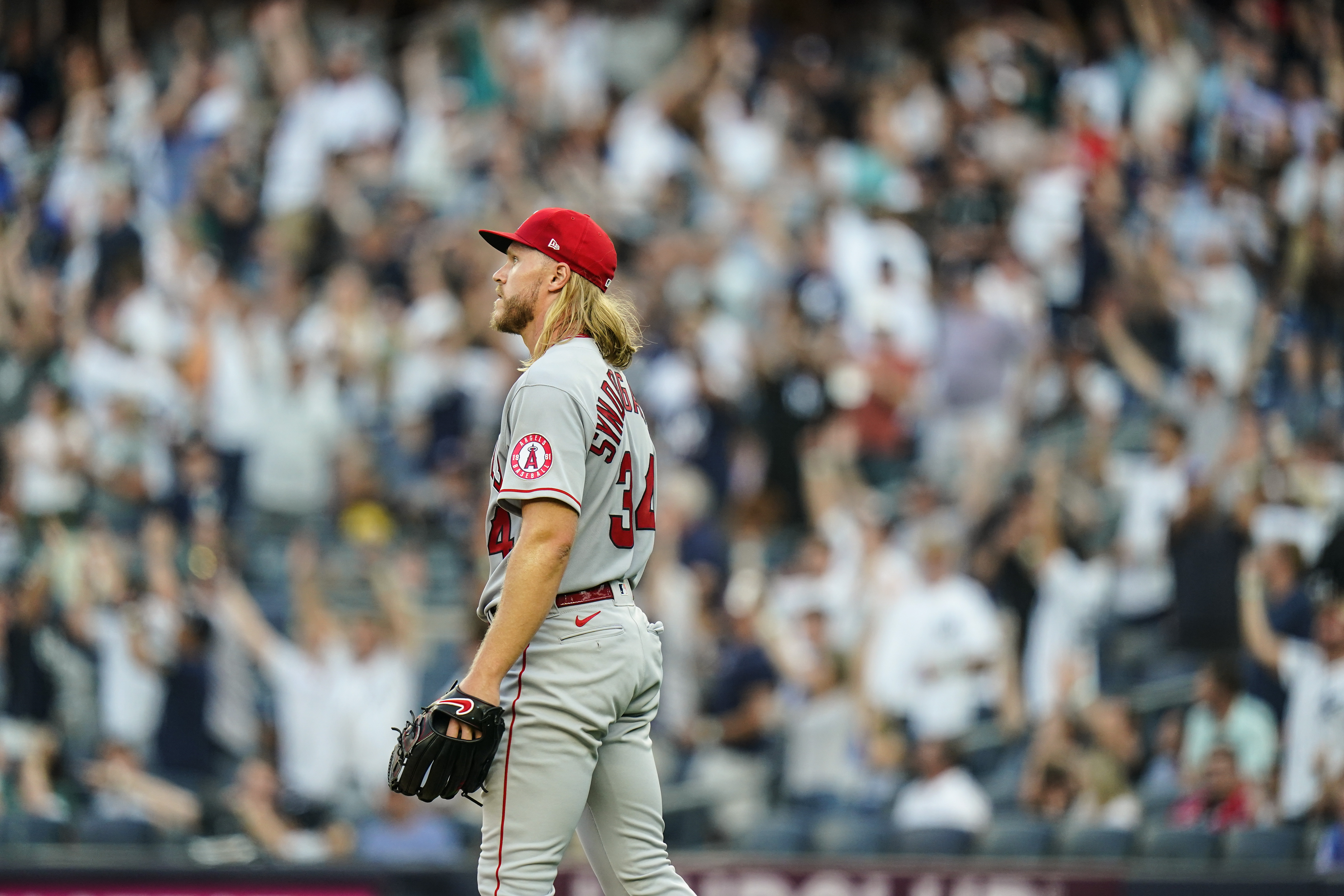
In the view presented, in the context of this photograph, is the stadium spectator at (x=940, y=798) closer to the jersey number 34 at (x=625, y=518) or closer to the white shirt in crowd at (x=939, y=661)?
the white shirt in crowd at (x=939, y=661)

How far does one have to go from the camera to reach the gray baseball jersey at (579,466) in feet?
11.4

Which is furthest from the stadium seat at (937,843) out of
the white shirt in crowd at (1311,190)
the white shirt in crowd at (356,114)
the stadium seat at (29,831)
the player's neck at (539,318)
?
the white shirt in crowd at (356,114)

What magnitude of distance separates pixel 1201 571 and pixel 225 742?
4.79 m

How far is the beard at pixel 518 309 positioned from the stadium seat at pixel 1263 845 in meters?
4.63

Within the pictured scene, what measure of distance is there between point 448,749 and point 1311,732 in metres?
5.21

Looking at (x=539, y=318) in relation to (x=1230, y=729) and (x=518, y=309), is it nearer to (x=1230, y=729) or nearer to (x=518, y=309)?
(x=518, y=309)

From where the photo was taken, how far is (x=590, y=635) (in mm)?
3584

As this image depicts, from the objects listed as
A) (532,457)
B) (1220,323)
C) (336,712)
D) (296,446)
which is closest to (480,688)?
(532,457)

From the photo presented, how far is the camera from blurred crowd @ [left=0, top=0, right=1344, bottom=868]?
318 inches

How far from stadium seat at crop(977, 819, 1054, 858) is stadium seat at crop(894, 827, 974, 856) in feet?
0.25

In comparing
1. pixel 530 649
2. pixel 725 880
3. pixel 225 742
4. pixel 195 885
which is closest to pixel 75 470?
pixel 225 742

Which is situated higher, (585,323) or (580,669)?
(585,323)

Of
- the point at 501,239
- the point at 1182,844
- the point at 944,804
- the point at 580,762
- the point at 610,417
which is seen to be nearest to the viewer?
the point at 580,762

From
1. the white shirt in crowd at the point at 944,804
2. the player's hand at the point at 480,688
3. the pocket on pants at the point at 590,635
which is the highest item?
the pocket on pants at the point at 590,635
